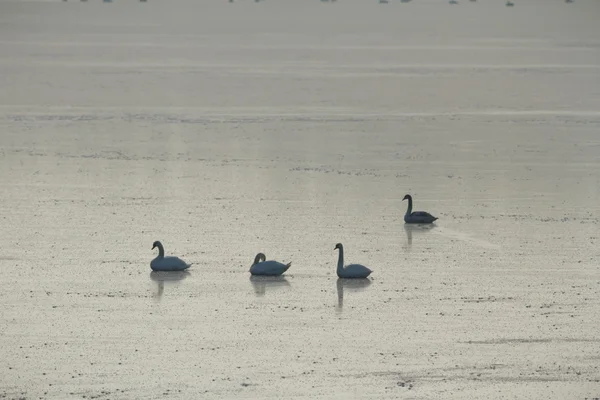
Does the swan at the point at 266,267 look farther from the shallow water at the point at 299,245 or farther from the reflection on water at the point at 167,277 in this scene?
the reflection on water at the point at 167,277

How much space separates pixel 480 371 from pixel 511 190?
16.3 metres

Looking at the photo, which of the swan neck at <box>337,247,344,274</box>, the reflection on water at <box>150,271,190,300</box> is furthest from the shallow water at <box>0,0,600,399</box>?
the swan neck at <box>337,247,344,274</box>

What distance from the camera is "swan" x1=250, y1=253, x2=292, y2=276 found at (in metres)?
25.7

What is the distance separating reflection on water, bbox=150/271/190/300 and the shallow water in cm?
5

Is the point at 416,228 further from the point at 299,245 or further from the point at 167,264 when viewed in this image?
the point at 167,264

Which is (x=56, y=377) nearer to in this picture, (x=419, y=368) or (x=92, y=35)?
(x=419, y=368)

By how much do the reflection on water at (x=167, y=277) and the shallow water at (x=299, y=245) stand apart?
0.05 metres

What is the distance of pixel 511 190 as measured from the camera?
35875 millimetres

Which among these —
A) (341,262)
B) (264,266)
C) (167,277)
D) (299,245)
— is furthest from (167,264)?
(299,245)

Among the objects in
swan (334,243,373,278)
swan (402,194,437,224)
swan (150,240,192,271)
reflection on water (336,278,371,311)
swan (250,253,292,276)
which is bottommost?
reflection on water (336,278,371,311)

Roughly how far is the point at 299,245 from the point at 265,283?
3195 mm

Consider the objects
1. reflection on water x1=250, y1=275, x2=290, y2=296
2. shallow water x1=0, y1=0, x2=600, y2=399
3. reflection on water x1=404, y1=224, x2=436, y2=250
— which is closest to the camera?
shallow water x1=0, y1=0, x2=600, y2=399

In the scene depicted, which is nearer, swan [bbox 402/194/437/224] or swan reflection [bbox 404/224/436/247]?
swan reflection [bbox 404/224/436/247]

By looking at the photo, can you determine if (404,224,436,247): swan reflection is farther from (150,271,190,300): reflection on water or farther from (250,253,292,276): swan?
(150,271,190,300): reflection on water
